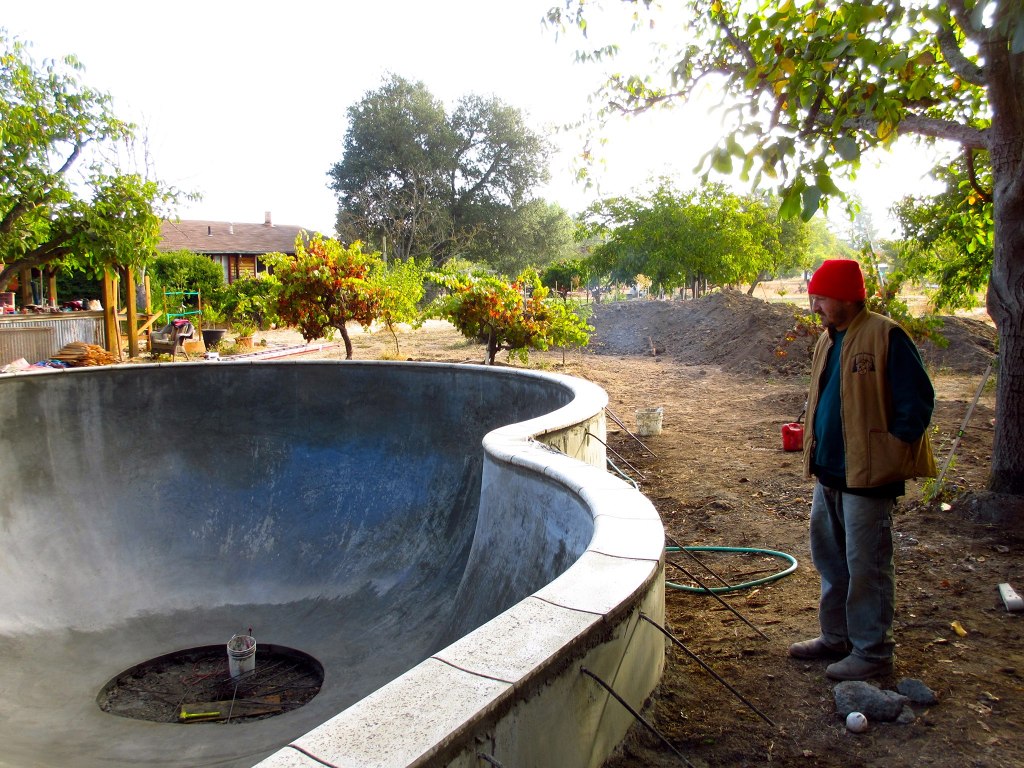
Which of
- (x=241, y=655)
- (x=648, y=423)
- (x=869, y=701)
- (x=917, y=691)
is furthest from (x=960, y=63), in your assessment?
(x=241, y=655)

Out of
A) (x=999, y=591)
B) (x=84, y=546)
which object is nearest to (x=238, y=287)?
(x=84, y=546)

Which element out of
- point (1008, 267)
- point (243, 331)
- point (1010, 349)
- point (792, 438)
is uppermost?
point (1008, 267)

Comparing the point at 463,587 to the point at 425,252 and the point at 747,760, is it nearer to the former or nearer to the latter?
the point at 747,760

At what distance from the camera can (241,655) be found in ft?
15.9

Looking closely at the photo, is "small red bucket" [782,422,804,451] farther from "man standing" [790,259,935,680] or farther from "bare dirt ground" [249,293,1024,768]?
"man standing" [790,259,935,680]

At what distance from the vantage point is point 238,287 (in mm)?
24031

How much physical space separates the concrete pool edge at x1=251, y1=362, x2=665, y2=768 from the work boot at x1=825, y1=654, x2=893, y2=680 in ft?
2.68

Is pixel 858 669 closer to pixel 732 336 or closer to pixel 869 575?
pixel 869 575

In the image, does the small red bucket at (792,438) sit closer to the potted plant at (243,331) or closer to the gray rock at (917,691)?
the gray rock at (917,691)

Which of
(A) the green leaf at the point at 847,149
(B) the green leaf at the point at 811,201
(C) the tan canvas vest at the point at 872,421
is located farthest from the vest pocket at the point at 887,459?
(A) the green leaf at the point at 847,149

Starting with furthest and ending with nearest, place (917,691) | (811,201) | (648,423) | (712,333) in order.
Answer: (712,333) → (648,423) → (917,691) → (811,201)

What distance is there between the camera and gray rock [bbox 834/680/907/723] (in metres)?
2.62

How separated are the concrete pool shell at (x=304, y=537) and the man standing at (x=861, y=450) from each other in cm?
81

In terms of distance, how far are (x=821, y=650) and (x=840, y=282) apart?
5.08 ft
